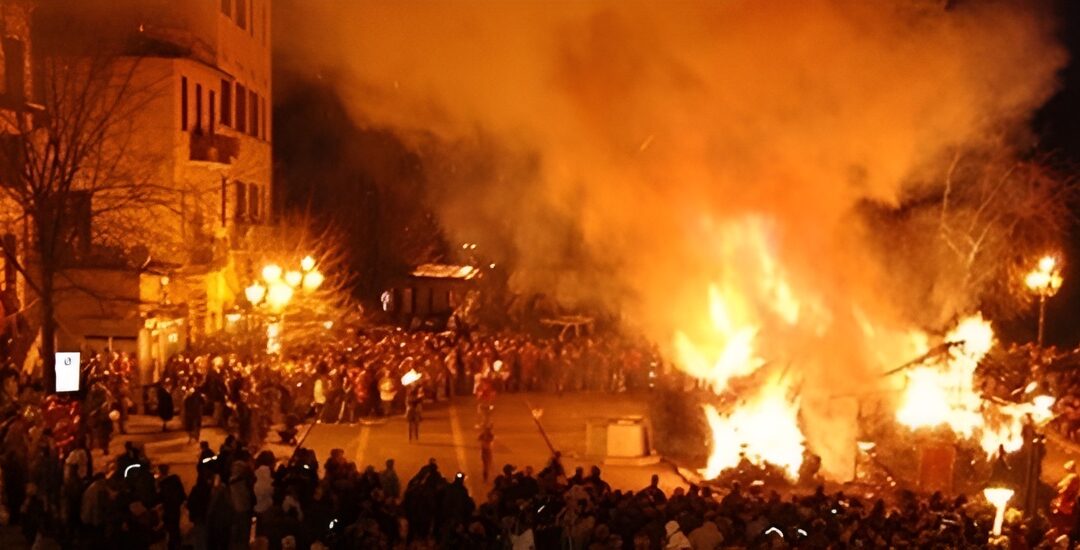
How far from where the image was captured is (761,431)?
19.4m

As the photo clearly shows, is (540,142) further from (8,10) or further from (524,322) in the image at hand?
(524,322)

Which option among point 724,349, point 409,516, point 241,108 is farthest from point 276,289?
point 409,516

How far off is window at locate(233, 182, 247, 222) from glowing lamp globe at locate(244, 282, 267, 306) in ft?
19.5

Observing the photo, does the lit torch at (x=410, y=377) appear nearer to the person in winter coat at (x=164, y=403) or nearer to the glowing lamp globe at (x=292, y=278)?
the person in winter coat at (x=164, y=403)

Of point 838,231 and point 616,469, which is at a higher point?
point 838,231

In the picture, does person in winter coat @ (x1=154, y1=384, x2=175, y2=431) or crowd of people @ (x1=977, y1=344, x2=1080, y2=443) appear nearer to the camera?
person in winter coat @ (x1=154, y1=384, x2=175, y2=431)

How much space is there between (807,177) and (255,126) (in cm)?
1685

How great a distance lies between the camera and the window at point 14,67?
20.7 meters

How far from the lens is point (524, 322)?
39.4 m

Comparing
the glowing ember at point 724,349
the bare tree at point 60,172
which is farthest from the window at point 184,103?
the glowing ember at point 724,349

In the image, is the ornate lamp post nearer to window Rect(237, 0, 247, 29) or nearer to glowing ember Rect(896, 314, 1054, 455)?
window Rect(237, 0, 247, 29)

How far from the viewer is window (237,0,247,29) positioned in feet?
105

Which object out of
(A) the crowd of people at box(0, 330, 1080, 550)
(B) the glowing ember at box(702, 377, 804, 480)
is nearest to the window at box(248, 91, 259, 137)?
(A) the crowd of people at box(0, 330, 1080, 550)

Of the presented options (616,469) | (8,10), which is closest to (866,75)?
(616,469)
